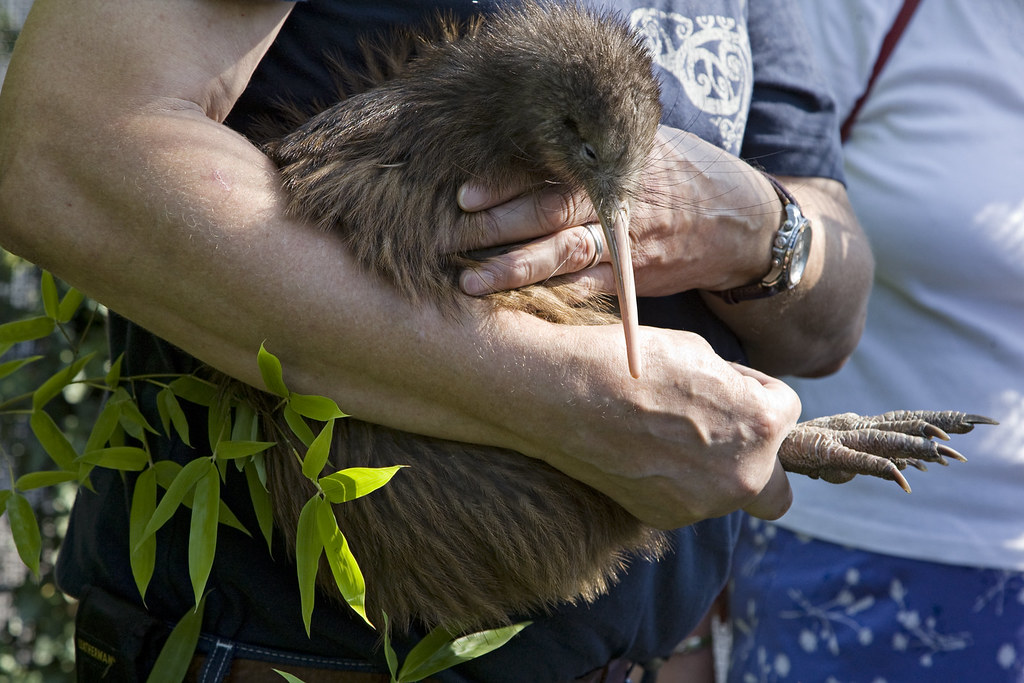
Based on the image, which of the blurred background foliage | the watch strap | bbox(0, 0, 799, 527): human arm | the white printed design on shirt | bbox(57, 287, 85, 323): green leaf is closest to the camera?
bbox(0, 0, 799, 527): human arm

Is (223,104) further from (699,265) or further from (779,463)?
(779,463)

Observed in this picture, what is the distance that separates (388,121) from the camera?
1027 millimetres

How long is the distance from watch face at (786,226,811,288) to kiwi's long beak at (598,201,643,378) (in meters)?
0.31

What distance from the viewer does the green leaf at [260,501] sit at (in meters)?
0.96

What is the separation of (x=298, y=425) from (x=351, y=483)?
95 millimetres

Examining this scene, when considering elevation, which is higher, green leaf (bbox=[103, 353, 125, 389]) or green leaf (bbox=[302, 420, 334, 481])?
green leaf (bbox=[302, 420, 334, 481])

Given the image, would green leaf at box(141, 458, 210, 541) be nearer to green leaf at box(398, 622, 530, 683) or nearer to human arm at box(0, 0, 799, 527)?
human arm at box(0, 0, 799, 527)

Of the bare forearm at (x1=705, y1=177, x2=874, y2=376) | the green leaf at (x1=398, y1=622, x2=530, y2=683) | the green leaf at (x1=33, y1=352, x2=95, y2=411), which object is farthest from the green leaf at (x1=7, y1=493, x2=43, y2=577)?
the bare forearm at (x1=705, y1=177, x2=874, y2=376)

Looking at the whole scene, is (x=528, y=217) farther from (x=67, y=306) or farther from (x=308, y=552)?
(x=67, y=306)

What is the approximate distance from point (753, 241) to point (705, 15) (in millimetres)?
318

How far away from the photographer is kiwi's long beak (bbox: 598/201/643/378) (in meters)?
0.93

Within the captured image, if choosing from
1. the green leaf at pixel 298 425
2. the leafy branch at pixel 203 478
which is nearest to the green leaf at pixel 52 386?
the leafy branch at pixel 203 478

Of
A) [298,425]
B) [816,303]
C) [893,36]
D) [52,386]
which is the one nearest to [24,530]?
[52,386]

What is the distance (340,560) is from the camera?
88 centimetres
